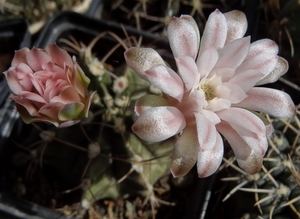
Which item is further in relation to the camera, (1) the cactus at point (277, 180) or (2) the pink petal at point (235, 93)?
(1) the cactus at point (277, 180)

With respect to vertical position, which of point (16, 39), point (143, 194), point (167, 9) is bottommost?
point (143, 194)

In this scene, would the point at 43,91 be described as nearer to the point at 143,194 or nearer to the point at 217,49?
the point at 217,49

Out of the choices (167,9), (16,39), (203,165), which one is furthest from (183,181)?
(16,39)

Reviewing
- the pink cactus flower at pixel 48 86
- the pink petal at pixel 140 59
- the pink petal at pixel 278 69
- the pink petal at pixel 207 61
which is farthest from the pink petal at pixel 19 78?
the pink petal at pixel 278 69

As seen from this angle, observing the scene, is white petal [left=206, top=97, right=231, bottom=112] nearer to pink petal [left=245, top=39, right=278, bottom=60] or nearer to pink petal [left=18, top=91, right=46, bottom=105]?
pink petal [left=245, top=39, right=278, bottom=60]

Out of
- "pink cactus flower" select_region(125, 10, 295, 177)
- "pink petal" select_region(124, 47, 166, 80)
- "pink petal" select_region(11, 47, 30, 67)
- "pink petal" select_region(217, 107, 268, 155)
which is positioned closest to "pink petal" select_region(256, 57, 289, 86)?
"pink cactus flower" select_region(125, 10, 295, 177)

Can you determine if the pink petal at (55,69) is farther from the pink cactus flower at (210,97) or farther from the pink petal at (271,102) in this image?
the pink petal at (271,102)
